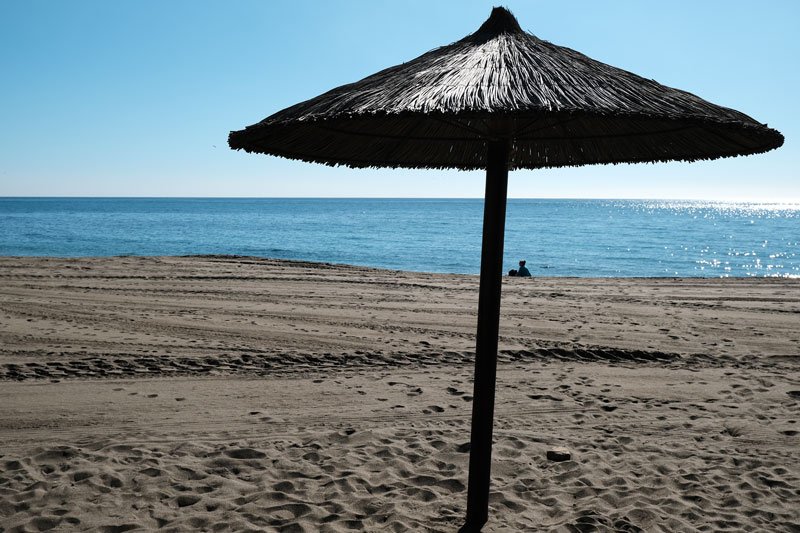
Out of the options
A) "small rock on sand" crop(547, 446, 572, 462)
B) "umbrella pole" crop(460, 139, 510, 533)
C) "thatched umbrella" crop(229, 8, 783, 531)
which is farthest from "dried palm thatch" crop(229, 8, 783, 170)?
"small rock on sand" crop(547, 446, 572, 462)

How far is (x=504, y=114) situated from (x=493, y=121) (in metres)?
0.70

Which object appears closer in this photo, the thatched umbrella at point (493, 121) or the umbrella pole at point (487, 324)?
the thatched umbrella at point (493, 121)

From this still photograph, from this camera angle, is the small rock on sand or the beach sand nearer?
the beach sand

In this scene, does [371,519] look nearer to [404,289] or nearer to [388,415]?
[388,415]

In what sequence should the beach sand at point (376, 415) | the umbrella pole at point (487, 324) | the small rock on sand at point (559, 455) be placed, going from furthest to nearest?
the small rock on sand at point (559, 455), the beach sand at point (376, 415), the umbrella pole at point (487, 324)

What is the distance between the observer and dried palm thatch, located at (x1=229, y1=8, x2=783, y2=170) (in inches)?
103

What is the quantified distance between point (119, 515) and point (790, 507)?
433 cm

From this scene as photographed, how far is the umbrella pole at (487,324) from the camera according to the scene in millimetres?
3219

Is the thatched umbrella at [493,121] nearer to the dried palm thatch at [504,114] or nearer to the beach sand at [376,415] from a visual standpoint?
the dried palm thatch at [504,114]

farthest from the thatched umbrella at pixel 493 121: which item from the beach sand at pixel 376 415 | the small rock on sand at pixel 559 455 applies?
the small rock on sand at pixel 559 455

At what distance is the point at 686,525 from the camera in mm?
3758

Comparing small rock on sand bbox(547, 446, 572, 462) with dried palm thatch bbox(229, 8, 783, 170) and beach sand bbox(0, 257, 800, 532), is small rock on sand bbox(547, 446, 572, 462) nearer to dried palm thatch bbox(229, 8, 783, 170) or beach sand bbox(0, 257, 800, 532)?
beach sand bbox(0, 257, 800, 532)

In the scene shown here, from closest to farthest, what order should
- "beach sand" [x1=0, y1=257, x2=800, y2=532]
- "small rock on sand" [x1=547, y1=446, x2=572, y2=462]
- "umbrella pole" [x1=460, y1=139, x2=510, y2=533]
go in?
"umbrella pole" [x1=460, y1=139, x2=510, y2=533] → "beach sand" [x1=0, y1=257, x2=800, y2=532] → "small rock on sand" [x1=547, y1=446, x2=572, y2=462]

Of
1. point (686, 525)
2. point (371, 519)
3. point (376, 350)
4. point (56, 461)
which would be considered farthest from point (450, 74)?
point (376, 350)
